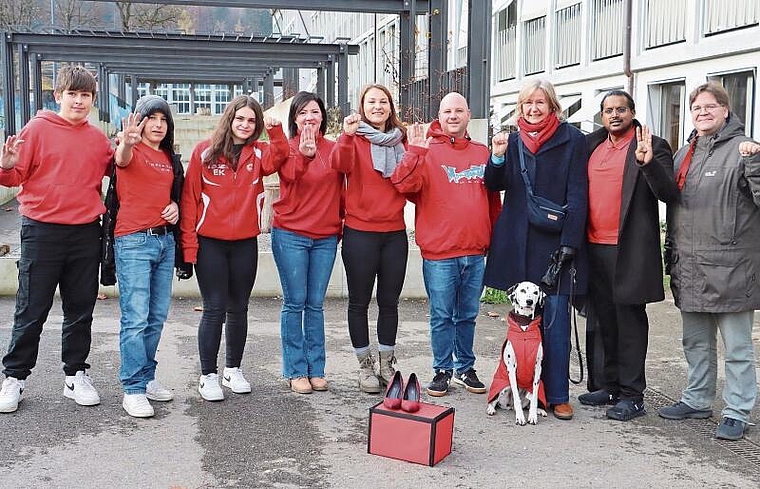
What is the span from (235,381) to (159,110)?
1.89 metres

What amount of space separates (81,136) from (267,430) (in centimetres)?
212

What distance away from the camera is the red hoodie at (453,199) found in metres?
5.70

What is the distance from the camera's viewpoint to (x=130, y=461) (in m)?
4.59

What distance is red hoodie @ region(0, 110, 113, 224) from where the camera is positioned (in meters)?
5.16

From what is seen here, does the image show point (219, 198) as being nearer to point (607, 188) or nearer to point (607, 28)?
point (607, 188)

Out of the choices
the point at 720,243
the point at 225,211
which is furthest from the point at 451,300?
the point at 720,243

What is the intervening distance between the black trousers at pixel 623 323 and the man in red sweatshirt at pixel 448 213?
758mm

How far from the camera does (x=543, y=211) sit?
5.38 m

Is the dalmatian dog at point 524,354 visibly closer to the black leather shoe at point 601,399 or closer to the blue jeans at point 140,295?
the black leather shoe at point 601,399

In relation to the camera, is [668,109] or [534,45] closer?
[668,109]

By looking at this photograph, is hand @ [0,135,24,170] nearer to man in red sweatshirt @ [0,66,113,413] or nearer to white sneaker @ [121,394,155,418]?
man in red sweatshirt @ [0,66,113,413]

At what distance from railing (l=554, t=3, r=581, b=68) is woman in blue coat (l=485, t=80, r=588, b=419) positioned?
17.2m

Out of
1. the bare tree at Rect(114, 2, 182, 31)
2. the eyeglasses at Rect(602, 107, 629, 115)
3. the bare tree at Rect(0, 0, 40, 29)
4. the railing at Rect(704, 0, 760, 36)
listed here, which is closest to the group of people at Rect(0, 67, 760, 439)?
the eyeglasses at Rect(602, 107, 629, 115)

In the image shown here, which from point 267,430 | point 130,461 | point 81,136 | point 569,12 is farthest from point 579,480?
point 569,12
